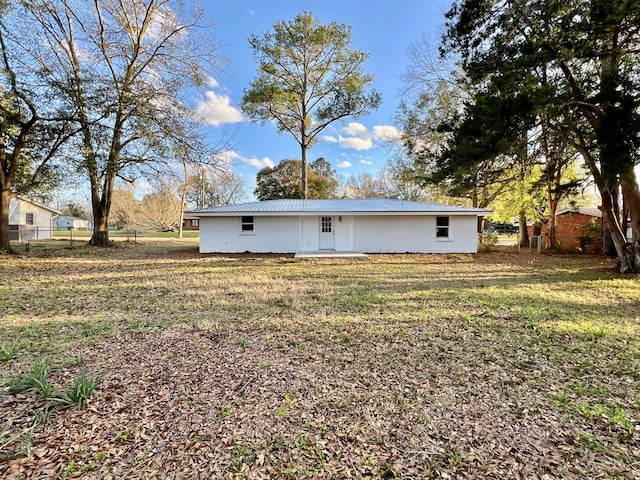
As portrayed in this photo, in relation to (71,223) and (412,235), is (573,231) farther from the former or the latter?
(71,223)

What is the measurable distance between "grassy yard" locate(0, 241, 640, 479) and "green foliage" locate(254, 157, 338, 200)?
25.3 meters

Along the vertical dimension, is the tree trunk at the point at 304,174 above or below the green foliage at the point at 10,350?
above

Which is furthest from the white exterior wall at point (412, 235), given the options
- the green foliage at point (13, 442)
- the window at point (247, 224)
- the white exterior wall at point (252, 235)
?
the green foliage at point (13, 442)

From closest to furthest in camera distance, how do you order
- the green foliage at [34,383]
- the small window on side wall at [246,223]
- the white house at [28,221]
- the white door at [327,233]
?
1. the green foliage at [34,383]
2. the small window on side wall at [246,223]
3. the white door at [327,233]
4. the white house at [28,221]

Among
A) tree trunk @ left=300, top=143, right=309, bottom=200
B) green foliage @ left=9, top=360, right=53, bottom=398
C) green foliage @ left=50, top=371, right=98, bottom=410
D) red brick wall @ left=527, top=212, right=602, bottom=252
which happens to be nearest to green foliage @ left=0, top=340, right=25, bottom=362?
green foliage @ left=9, top=360, right=53, bottom=398

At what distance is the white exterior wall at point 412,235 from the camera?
15.9m

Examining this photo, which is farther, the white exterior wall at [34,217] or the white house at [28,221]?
the white exterior wall at [34,217]

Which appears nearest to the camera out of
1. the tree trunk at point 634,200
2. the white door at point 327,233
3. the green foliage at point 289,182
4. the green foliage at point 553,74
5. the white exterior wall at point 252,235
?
the green foliage at point 553,74

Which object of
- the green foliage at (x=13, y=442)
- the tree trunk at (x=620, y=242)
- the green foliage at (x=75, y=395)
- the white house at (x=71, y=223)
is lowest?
the green foliage at (x=13, y=442)

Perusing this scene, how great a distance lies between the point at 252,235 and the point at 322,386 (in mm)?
12975

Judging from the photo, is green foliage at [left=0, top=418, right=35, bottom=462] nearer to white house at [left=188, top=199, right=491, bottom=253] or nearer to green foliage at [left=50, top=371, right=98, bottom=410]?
green foliage at [left=50, top=371, right=98, bottom=410]

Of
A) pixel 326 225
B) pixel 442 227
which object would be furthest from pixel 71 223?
pixel 442 227

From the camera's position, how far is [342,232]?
52.3 feet

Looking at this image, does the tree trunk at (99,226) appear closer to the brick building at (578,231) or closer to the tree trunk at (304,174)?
the tree trunk at (304,174)
